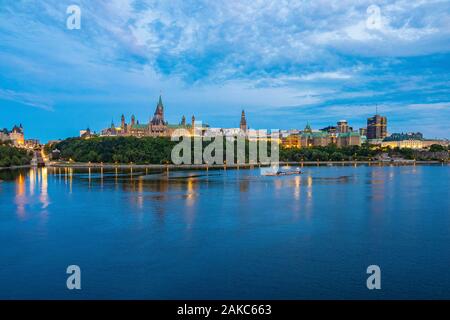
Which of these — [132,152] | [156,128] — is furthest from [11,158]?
[156,128]

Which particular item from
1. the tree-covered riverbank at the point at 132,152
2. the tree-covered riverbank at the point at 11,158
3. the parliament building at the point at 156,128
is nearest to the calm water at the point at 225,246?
the tree-covered riverbank at the point at 11,158

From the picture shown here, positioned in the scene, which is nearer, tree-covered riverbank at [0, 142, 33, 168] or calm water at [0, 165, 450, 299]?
calm water at [0, 165, 450, 299]

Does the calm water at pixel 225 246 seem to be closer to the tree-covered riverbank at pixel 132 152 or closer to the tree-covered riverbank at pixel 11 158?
the tree-covered riverbank at pixel 11 158

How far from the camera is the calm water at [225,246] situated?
1281cm

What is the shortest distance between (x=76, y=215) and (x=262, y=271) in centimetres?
1500

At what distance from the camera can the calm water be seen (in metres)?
12.8

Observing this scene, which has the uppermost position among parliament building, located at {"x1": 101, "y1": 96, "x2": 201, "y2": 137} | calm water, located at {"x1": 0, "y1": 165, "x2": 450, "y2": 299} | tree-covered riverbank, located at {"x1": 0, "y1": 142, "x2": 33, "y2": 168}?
parliament building, located at {"x1": 101, "y1": 96, "x2": 201, "y2": 137}

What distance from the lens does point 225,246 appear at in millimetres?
17406

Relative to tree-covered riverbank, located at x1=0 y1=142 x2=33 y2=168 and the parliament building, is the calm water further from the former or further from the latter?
the parliament building

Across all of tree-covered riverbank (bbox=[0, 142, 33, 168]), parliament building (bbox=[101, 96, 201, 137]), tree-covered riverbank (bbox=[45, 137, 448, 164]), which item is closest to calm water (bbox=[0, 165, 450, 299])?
tree-covered riverbank (bbox=[0, 142, 33, 168])

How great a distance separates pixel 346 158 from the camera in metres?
109

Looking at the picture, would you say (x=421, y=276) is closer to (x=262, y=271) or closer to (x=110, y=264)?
(x=262, y=271)

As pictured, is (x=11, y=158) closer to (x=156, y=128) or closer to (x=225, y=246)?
(x=156, y=128)
